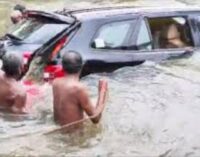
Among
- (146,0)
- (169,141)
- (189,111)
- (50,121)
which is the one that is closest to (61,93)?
(50,121)

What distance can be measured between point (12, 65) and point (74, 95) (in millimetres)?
1109

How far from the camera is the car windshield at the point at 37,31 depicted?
10.5 m

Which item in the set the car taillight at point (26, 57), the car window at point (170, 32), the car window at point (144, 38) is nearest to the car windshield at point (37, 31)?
the car taillight at point (26, 57)

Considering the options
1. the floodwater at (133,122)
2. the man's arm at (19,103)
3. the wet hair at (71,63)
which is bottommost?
the floodwater at (133,122)

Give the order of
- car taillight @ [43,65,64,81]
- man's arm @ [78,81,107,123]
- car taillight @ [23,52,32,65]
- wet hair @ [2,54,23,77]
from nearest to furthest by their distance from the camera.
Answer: man's arm @ [78,81,107,123], wet hair @ [2,54,23,77], car taillight @ [43,65,64,81], car taillight @ [23,52,32,65]

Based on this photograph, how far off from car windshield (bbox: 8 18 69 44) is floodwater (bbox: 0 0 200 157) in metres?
0.82

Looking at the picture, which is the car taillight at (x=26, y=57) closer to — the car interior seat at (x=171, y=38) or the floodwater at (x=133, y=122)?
the floodwater at (x=133, y=122)

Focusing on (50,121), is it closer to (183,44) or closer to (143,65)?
(143,65)

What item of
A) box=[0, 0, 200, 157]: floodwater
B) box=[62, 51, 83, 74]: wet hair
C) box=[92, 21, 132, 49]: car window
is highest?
box=[62, 51, 83, 74]: wet hair

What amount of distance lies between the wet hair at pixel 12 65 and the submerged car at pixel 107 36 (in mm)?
1105

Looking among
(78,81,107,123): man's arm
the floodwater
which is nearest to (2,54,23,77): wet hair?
the floodwater

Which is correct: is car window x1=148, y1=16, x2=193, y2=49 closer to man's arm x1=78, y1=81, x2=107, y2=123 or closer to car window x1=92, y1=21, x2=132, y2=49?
car window x1=92, y1=21, x2=132, y2=49

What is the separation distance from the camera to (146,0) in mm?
21625

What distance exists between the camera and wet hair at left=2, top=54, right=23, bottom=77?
8.77m
